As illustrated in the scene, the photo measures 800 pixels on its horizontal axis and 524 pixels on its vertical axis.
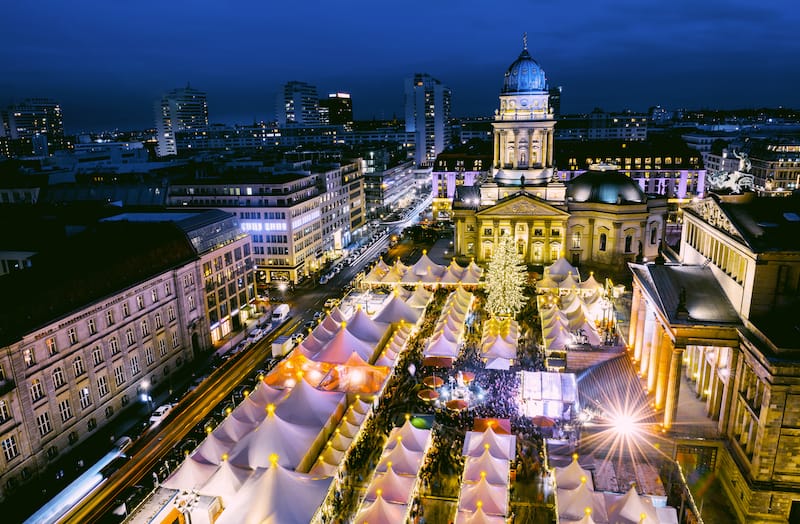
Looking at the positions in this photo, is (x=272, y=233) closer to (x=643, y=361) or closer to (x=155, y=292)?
(x=155, y=292)

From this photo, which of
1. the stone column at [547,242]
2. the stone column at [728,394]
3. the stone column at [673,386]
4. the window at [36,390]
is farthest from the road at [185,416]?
the stone column at [728,394]

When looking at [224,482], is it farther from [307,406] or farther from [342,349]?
[342,349]

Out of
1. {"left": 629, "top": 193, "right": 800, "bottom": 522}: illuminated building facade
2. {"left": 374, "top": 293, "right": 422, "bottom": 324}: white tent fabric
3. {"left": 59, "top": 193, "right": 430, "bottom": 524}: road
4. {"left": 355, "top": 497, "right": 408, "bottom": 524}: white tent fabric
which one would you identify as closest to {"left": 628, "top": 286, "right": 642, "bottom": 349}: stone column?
{"left": 629, "top": 193, "right": 800, "bottom": 522}: illuminated building facade

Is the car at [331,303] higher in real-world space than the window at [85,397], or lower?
lower

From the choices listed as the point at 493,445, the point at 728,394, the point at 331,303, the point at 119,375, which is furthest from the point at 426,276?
the point at 728,394

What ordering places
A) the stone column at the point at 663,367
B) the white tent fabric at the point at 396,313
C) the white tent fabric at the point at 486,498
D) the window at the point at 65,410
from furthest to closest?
the white tent fabric at the point at 396,313 < the window at the point at 65,410 < the stone column at the point at 663,367 < the white tent fabric at the point at 486,498

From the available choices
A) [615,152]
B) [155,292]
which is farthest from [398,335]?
[615,152]

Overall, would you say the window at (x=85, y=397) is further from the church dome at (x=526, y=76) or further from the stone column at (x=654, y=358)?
the church dome at (x=526, y=76)
